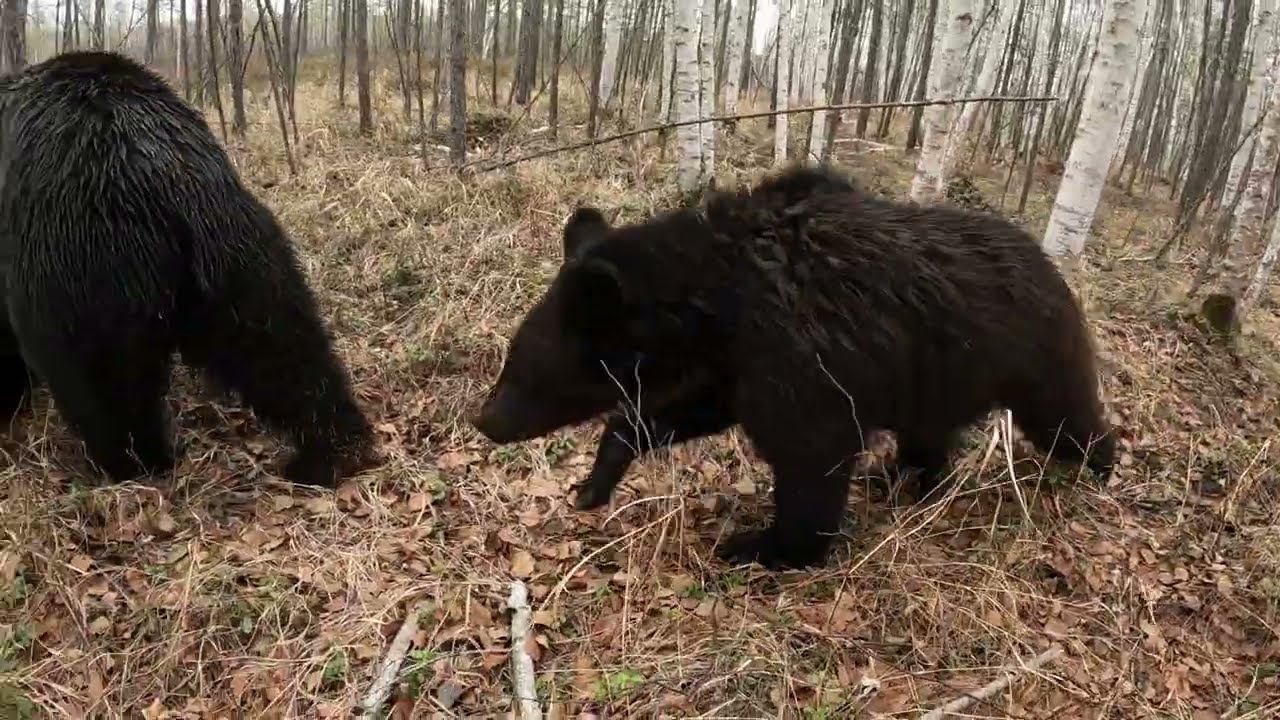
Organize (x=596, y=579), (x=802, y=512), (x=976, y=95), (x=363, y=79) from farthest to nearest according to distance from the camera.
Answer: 1. (x=976, y=95)
2. (x=363, y=79)
3. (x=596, y=579)
4. (x=802, y=512)

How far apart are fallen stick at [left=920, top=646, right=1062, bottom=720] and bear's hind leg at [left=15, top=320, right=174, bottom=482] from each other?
11.8 ft

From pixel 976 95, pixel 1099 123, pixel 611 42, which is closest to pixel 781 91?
pixel 976 95

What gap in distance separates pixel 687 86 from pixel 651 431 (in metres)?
4.81

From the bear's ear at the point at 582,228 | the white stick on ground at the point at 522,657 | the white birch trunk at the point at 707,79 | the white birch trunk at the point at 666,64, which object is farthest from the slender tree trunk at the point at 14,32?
the white birch trunk at the point at 666,64

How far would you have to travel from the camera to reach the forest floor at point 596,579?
3.02 meters

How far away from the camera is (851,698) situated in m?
2.94

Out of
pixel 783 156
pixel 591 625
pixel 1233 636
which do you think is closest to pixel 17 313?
pixel 591 625

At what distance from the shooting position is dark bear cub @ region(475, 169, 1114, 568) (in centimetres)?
335

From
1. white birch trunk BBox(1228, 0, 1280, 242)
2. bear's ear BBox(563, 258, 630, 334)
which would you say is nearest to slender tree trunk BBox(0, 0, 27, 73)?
bear's ear BBox(563, 258, 630, 334)

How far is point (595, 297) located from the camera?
10.9 feet

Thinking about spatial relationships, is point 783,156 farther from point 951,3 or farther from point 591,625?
point 591,625

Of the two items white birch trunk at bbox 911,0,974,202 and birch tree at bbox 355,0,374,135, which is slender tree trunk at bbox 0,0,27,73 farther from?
white birch trunk at bbox 911,0,974,202

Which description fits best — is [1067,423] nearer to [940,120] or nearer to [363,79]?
[940,120]

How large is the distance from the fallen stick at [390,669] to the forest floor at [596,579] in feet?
0.16
